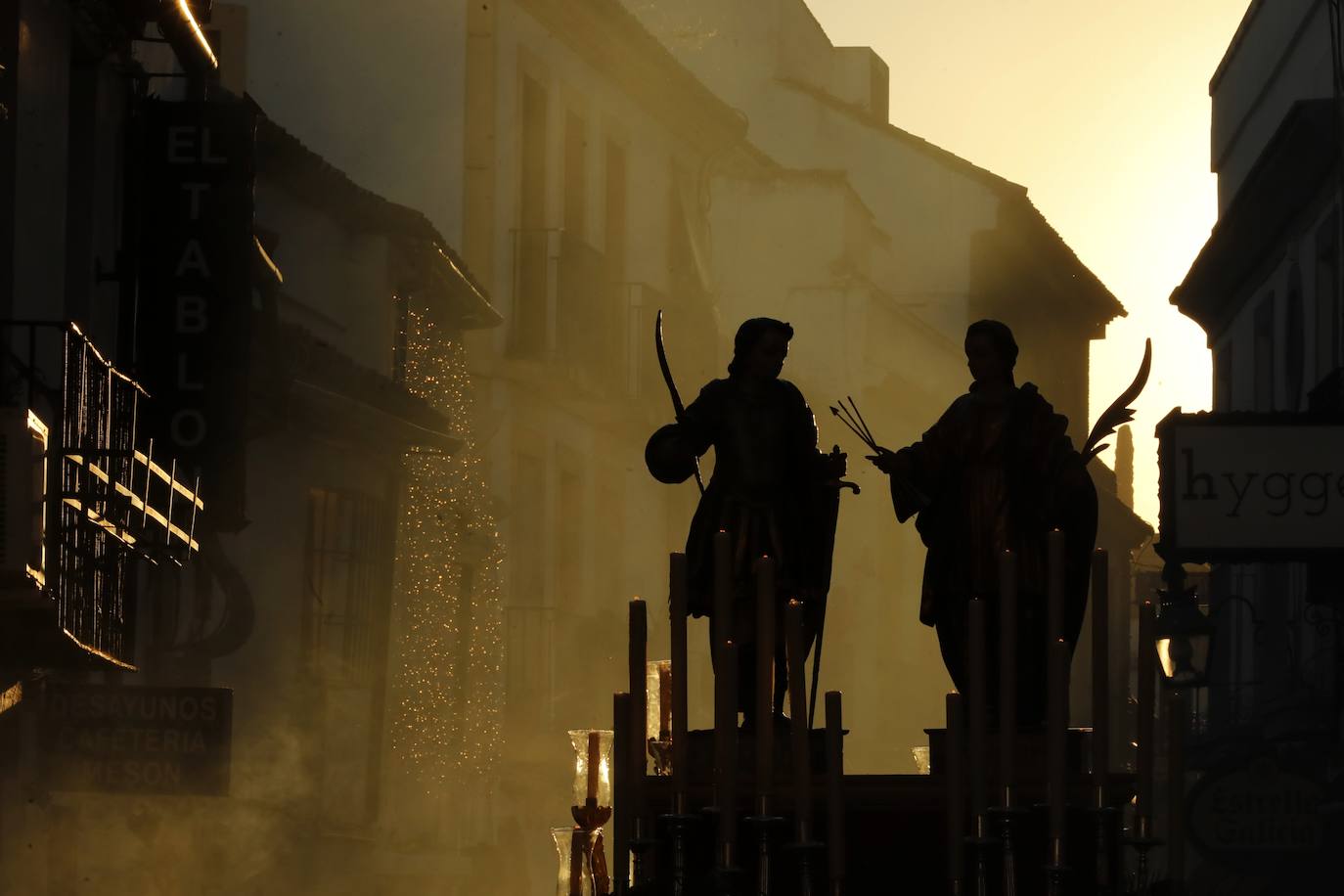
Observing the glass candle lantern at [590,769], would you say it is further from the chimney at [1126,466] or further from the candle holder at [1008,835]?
the chimney at [1126,466]

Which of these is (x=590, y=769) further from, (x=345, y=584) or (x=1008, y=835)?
(x=345, y=584)

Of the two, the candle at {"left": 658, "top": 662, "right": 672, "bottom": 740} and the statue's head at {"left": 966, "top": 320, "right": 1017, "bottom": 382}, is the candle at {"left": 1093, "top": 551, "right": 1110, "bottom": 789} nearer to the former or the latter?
the candle at {"left": 658, "top": 662, "right": 672, "bottom": 740}

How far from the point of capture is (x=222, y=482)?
1900 centimetres

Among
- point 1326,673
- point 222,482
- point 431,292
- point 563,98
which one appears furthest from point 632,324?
point 222,482

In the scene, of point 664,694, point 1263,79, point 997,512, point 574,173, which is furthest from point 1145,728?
point 1263,79

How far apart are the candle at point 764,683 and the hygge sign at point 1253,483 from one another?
37.3 ft

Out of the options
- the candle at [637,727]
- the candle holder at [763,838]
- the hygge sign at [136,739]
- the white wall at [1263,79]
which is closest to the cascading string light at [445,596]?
the hygge sign at [136,739]

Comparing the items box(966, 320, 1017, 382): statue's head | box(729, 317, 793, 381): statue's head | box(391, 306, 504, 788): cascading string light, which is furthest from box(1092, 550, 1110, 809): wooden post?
box(391, 306, 504, 788): cascading string light

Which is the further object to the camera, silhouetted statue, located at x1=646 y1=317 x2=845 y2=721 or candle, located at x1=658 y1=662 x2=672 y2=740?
silhouetted statue, located at x1=646 y1=317 x2=845 y2=721

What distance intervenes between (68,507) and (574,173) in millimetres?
17748

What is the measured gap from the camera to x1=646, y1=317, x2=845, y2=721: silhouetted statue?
30.2 feet

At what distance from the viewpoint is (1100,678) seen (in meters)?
7.55

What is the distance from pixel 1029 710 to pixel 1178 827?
1.47 m

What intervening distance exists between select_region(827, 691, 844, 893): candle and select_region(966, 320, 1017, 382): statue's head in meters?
2.41
